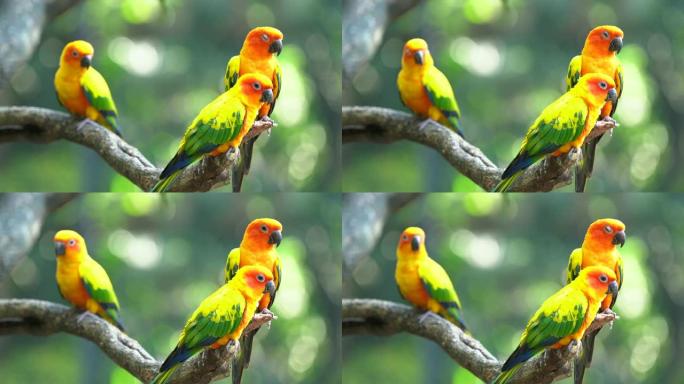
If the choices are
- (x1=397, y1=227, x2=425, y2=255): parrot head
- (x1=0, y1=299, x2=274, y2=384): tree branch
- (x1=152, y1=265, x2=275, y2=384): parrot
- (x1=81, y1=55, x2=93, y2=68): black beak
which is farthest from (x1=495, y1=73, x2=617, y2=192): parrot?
(x1=81, y1=55, x2=93, y2=68): black beak

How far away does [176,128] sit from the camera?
3506mm

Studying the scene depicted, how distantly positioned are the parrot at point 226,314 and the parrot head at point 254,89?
589 millimetres

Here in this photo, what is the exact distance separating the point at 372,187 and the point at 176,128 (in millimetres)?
744

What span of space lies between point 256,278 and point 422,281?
61 centimetres

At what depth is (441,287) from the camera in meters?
3.51

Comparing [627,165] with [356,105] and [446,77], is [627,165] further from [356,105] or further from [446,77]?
[356,105]

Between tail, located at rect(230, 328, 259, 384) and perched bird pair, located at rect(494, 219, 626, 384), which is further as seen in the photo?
tail, located at rect(230, 328, 259, 384)

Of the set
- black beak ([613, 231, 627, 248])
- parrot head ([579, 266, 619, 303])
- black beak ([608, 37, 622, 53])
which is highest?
black beak ([608, 37, 622, 53])

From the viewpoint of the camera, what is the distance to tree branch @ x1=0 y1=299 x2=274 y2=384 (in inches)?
135

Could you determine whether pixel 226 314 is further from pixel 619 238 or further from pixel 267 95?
pixel 619 238

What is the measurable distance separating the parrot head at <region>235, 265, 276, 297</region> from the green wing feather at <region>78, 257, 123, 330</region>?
0.47m

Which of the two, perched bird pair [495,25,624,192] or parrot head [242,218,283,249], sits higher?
→ perched bird pair [495,25,624,192]

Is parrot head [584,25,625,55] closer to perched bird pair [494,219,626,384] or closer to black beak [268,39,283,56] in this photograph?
perched bird pair [494,219,626,384]

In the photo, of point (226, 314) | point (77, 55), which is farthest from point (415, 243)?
point (77, 55)
